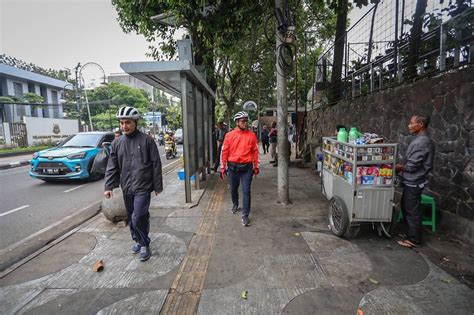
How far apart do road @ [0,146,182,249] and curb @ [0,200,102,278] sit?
0.83ft

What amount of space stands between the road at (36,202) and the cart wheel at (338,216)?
16.6 feet

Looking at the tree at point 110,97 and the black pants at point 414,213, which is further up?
the tree at point 110,97

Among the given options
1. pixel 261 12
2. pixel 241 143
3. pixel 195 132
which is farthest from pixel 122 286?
pixel 261 12

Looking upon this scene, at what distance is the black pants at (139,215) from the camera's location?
3422 mm

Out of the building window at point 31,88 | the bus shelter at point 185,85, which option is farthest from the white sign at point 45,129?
the bus shelter at point 185,85

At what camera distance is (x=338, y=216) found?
4.05 metres

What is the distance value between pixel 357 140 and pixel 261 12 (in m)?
4.44

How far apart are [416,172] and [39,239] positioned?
18.8ft

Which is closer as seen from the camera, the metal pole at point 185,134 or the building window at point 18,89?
the metal pole at point 185,134

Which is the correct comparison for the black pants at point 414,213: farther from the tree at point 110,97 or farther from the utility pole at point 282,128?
the tree at point 110,97

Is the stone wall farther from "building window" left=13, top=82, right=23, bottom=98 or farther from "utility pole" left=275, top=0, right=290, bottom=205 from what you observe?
"building window" left=13, top=82, right=23, bottom=98

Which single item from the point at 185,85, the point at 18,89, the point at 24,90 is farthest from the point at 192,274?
the point at 24,90

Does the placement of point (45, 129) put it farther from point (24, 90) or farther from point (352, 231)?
point (352, 231)

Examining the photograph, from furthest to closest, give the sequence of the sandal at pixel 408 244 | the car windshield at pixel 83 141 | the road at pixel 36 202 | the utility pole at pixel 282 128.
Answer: the car windshield at pixel 83 141
the utility pole at pixel 282 128
the road at pixel 36 202
the sandal at pixel 408 244
